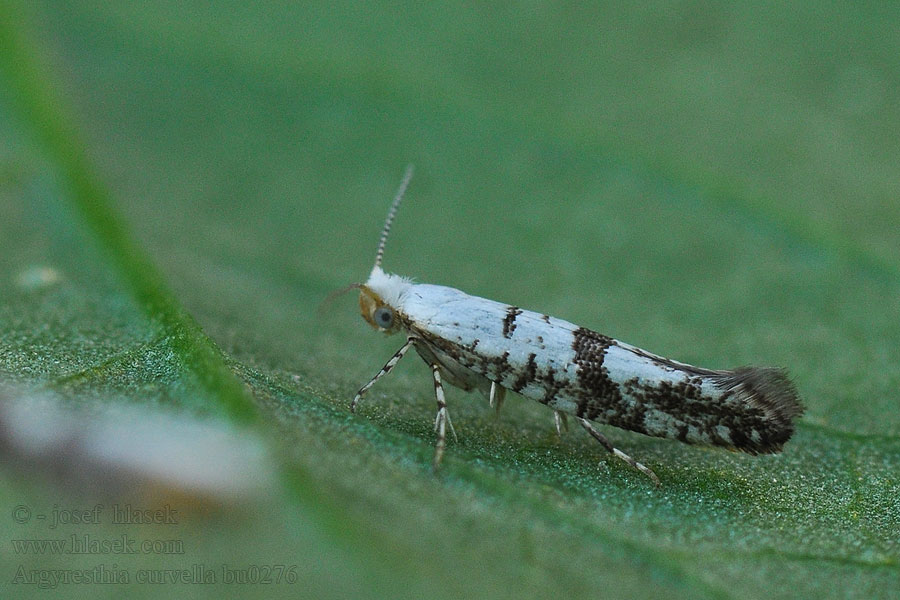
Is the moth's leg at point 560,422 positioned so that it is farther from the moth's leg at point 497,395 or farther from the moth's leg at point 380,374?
the moth's leg at point 380,374

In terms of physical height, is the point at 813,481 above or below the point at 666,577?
above

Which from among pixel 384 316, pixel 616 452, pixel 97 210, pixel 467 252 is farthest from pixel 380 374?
pixel 97 210

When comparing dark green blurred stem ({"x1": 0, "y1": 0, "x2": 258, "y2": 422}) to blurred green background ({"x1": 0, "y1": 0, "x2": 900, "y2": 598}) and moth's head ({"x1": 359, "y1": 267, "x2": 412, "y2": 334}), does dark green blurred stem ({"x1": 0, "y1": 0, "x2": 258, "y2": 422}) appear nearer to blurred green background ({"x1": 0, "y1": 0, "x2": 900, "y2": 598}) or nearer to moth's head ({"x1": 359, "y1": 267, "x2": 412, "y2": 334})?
blurred green background ({"x1": 0, "y1": 0, "x2": 900, "y2": 598})

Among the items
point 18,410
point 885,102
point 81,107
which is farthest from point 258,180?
point 885,102

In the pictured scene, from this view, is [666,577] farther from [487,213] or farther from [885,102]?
[885,102]

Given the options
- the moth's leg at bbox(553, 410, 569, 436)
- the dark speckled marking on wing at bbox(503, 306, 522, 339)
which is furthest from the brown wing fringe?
the dark speckled marking on wing at bbox(503, 306, 522, 339)

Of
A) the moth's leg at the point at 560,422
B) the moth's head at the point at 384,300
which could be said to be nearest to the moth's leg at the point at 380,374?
the moth's head at the point at 384,300

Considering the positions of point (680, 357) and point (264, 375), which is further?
point (680, 357)
